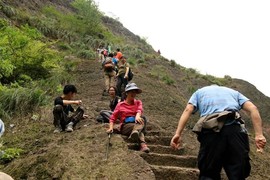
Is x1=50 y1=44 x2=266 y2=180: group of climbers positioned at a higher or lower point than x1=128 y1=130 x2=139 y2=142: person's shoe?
higher

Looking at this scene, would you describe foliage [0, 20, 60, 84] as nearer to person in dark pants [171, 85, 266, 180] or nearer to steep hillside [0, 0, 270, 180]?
steep hillside [0, 0, 270, 180]

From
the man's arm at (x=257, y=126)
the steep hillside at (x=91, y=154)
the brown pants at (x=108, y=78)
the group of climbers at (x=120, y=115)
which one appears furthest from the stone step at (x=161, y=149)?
the brown pants at (x=108, y=78)

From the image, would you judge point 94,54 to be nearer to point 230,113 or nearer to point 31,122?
point 31,122

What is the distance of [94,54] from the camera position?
2492 cm

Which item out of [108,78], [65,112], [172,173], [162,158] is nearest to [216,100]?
[172,173]

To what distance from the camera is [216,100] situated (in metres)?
4.98

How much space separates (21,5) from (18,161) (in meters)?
26.5

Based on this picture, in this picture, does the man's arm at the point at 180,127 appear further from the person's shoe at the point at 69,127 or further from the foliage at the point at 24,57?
the foliage at the point at 24,57

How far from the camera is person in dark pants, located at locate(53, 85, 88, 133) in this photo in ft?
27.0

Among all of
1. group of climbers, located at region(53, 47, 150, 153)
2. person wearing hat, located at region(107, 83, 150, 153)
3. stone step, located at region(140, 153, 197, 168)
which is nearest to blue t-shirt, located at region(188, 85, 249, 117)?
stone step, located at region(140, 153, 197, 168)

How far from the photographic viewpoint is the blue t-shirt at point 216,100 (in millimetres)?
4922

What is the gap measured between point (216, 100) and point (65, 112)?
4.41 metres

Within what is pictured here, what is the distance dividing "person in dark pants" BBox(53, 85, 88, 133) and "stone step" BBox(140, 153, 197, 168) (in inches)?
87.9

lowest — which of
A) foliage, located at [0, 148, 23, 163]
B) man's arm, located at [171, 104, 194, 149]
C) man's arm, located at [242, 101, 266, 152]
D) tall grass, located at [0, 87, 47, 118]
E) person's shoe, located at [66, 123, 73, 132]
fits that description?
foliage, located at [0, 148, 23, 163]
